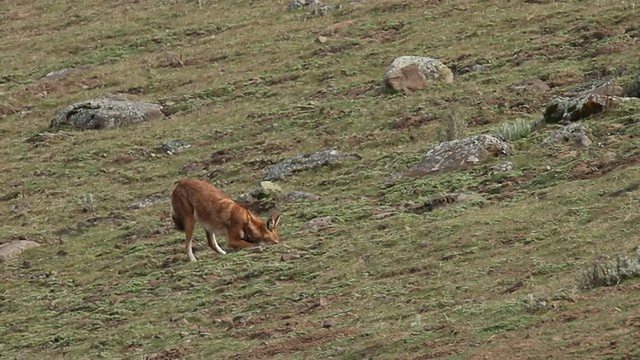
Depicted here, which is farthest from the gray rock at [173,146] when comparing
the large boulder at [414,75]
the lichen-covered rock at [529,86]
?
the lichen-covered rock at [529,86]

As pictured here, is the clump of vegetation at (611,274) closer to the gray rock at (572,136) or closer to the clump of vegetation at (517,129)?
the gray rock at (572,136)

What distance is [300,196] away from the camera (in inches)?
845

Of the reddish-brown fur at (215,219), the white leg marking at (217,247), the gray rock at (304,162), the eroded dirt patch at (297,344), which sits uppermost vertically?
the eroded dirt patch at (297,344)

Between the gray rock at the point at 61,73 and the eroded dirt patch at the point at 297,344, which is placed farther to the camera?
the gray rock at the point at 61,73

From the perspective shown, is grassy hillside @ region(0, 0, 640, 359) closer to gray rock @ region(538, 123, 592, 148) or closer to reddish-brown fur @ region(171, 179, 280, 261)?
gray rock @ region(538, 123, 592, 148)

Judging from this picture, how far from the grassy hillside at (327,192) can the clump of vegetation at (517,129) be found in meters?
0.54

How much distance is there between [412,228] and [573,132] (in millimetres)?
3773

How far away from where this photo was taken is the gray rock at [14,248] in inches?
840

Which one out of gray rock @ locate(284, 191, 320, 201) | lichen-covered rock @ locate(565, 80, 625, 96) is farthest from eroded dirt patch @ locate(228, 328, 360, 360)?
lichen-covered rock @ locate(565, 80, 625, 96)

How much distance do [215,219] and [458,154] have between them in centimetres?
400

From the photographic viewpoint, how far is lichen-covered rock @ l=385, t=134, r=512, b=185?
67.6ft

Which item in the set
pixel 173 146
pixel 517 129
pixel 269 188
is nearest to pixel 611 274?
pixel 517 129

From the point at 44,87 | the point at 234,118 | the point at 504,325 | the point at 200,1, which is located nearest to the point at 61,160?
the point at 234,118

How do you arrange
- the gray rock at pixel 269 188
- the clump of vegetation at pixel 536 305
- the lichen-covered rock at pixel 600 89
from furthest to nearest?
the lichen-covered rock at pixel 600 89
the gray rock at pixel 269 188
the clump of vegetation at pixel 536 305
